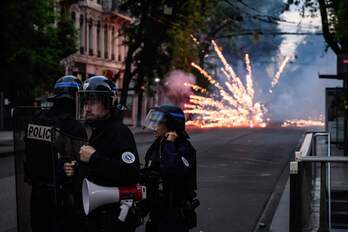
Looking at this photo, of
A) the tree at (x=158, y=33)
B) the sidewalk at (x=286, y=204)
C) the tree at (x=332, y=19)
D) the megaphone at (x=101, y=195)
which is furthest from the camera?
the tree at (x=158, y=33)

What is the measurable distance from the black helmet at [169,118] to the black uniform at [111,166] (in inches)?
25.5

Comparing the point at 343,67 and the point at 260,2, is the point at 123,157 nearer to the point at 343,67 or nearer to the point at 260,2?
the point at 343,67

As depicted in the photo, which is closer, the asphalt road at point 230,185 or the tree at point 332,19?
the asphalt road at point 230,185

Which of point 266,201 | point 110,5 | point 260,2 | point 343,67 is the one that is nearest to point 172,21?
point 110,5

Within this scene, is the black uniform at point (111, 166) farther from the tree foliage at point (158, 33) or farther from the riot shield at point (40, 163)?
the tree foliage at point (158, 33)

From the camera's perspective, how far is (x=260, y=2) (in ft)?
403

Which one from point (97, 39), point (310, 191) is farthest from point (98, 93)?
point (97, 39)

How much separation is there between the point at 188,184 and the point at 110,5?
50.7 metres

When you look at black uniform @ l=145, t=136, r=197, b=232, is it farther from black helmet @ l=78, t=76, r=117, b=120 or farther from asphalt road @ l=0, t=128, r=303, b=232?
asphalt road @ l=0, t=128, r=303, b=232

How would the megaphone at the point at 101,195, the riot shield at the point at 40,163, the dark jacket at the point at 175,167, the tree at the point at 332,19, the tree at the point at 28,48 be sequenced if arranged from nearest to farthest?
the megaphone at the point at 101,195 < the riot shield at the point at 40,163 < the dark jacket at the point at 175,167 < the tree at the point at 332,19 < the tree at the point at 28,48

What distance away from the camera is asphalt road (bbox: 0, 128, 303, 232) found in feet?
36.8

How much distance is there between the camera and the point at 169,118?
19.0 ft

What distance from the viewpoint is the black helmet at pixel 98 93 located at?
525 centimetres

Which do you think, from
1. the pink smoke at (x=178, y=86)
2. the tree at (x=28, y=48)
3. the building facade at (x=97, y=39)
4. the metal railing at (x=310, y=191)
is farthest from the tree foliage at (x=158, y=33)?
the metal railing at (x=310, y=191)
